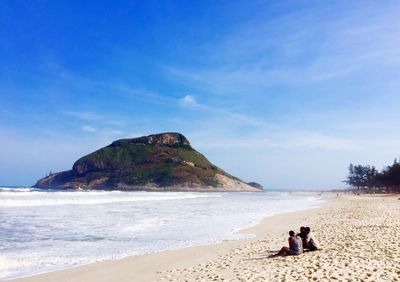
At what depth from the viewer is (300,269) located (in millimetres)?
11039

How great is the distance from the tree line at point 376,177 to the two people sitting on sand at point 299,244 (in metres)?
113

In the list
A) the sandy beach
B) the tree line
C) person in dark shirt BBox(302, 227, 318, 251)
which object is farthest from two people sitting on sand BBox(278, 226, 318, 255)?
the tree line

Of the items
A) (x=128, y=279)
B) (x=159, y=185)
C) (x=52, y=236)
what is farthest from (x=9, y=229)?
(x=159, y=185)

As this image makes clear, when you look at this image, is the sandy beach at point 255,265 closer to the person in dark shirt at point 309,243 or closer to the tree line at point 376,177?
the person in dark shirt at point 309,243

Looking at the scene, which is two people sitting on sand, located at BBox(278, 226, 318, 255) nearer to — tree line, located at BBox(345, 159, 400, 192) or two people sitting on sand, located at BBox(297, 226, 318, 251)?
two people sitting on sand, located at BBox(297, 226, 318, 251)

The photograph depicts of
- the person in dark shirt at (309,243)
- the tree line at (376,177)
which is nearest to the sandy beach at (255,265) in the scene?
the person in dark shirt at (309,243)

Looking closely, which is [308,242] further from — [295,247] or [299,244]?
[295,247]

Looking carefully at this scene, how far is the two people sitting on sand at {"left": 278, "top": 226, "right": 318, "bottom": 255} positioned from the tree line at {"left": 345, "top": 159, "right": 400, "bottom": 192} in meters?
113

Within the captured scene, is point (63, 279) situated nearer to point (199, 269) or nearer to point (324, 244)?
point (199, 269)

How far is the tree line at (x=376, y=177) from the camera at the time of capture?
117 meters

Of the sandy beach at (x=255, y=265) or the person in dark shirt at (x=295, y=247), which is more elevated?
the person in dark shirt at (x=295, y=247)

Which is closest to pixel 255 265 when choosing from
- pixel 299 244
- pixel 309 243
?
pixel 299 244

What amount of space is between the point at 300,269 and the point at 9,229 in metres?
17.6

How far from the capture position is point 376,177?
453ft
